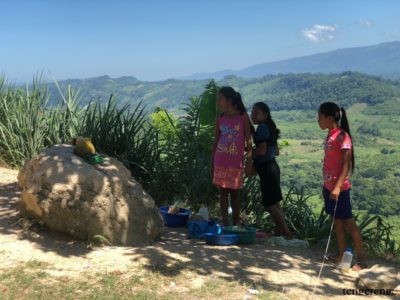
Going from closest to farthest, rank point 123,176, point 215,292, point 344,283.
Answer: point 215,292, point 344,283, point 123,176

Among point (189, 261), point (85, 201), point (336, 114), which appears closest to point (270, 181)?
point (336, 114)

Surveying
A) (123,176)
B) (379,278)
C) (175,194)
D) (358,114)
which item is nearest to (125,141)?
(175,194)

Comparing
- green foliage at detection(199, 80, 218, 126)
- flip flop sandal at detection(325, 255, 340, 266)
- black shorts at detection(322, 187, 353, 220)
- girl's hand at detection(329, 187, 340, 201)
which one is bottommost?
flip flop sandal at detection(325, 255, 340, 266)

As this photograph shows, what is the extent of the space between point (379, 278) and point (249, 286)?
3.82 ft

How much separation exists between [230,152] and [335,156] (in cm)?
132

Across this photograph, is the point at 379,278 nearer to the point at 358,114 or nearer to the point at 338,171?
the point at 338,171

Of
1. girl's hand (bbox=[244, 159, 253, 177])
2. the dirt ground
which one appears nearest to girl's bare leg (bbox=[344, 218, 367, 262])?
the dirt ground

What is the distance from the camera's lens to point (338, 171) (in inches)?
186

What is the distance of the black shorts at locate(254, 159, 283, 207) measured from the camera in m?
5.70

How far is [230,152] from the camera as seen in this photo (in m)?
5.61

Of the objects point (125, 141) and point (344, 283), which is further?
point (125, 141)

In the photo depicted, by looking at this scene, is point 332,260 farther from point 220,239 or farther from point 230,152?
point 230,152

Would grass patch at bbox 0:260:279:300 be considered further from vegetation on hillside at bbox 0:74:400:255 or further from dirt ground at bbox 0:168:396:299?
vegetation on hillside at bbox 0:74:400:255

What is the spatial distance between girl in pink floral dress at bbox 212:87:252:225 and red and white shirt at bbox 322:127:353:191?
3.44ft
